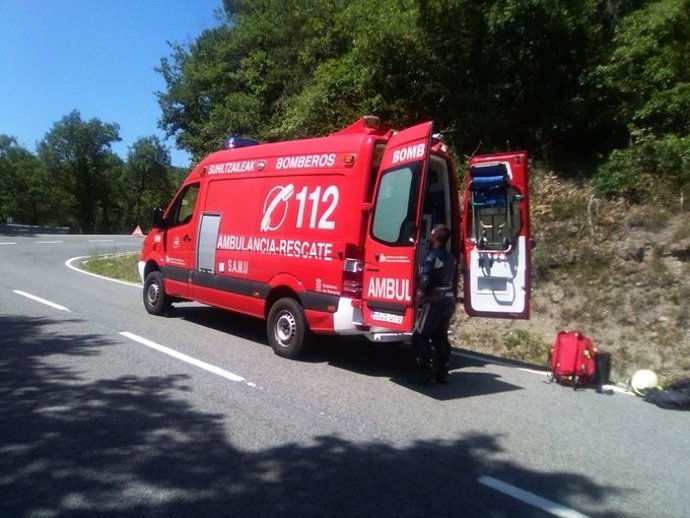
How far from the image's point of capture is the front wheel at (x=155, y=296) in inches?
404

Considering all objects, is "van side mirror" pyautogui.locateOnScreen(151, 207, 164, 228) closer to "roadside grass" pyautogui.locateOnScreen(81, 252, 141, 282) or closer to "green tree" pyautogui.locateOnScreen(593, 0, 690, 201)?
"roadside grass" pyautogui.locateOnScreen(81, 252, 141, 282)

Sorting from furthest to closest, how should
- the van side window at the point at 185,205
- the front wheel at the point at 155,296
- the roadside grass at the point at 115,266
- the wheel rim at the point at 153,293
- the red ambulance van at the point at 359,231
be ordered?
the roadside grass at the point at 115,266
the wheel rim at the point at 153,293
the front wheel at the point at 155,296
the van side window at the point at 185,205
the red ambulance van at the point at 359,231

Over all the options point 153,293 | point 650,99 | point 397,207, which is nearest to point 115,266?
point 153,293

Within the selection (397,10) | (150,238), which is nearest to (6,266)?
(150,238)

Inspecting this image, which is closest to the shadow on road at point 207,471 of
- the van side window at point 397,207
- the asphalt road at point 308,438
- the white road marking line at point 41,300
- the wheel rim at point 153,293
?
the asphalt road at point 308,438

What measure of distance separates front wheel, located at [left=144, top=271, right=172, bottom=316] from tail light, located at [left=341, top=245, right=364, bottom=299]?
4.60 meters

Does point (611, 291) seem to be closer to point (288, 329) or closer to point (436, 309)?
point (436, 309)

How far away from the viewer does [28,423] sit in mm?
4887

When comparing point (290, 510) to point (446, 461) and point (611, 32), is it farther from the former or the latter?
point (611, 32)

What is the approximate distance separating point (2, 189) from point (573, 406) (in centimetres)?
6596

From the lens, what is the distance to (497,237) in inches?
286

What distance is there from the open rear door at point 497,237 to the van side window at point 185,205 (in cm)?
462

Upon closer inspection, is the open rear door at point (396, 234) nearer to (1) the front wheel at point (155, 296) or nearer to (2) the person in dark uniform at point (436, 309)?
(2) the person in dark uniform at point (436, 309)

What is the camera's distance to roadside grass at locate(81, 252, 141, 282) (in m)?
17.3
